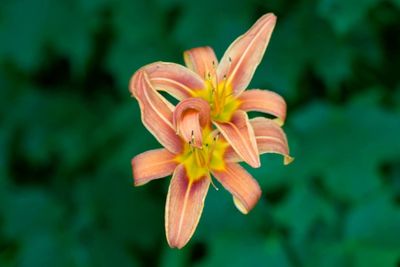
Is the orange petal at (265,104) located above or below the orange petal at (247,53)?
below

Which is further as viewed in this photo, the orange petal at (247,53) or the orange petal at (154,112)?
the orange petal at (247,53)

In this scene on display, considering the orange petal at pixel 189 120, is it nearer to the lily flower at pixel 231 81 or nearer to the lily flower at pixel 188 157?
the lily flower at pixel 188 157

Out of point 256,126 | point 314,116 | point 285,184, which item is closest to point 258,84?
point 314,116

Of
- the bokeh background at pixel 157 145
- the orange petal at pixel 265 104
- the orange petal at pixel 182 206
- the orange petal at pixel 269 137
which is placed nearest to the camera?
the orange petal at pixel 182 206

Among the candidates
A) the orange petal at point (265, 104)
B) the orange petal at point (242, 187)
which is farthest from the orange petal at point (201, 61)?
the orange petal at point (242, 187)

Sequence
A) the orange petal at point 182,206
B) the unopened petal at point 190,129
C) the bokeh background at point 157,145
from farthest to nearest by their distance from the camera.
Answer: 1. the bokeh background at point 157,145
2. the unopened petal at point 190,129
3. the orange petal at point 182,206

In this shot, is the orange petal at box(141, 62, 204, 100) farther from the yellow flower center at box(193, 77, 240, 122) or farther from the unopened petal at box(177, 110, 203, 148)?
the unopened petal at box(177, 110, 203, 148)

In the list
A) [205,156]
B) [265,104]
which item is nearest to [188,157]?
[205,156]
